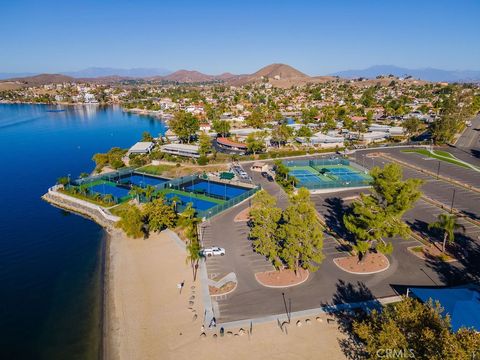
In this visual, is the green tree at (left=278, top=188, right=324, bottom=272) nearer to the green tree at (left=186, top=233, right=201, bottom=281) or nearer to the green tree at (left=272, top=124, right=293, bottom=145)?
the green tree at (left=186, top=233, right=201, bottom=281)

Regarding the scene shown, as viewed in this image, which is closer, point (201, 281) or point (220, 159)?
point (201, 281)

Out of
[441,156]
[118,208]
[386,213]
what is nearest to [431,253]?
[386,213]

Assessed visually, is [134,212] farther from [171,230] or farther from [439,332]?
[439,332]

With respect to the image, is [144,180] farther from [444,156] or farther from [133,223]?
[444,156]

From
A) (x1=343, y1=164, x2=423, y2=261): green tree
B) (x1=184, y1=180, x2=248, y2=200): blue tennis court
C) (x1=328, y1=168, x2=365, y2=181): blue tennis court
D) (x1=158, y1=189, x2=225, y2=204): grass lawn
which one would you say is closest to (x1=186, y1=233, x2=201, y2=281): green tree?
(x1=343, y1=164, x2=423, y2=261): green tree

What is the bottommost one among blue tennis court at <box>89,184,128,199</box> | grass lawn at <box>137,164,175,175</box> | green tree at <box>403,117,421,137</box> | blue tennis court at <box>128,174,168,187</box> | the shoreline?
blue tennis court at <box>128,174,168,187</box>

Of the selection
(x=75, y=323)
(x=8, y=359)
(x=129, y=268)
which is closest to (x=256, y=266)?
(x=129, y=268)
